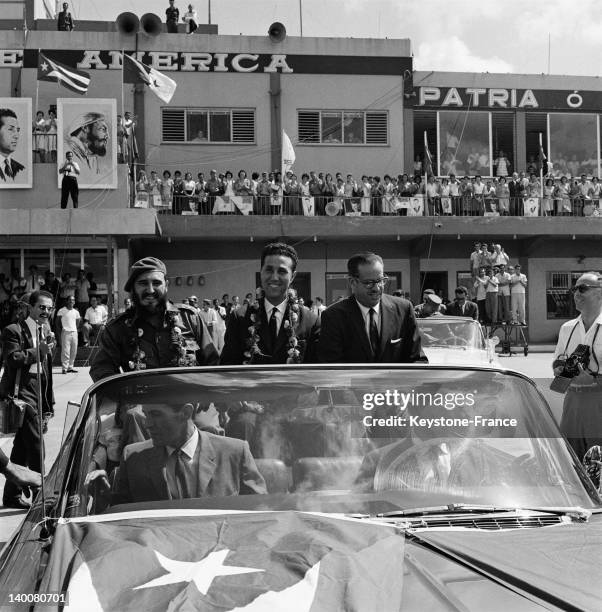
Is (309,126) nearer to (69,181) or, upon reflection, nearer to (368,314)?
(69,181)

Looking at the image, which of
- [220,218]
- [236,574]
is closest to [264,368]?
[236,574]

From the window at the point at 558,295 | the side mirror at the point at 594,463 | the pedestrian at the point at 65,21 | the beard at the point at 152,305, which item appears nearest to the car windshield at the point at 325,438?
the side mirror at the point at 594,463

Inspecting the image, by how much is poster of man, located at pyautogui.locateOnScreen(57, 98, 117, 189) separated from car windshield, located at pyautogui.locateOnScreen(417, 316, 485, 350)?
14.4 m

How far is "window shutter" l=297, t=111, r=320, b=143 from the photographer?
2888 cm

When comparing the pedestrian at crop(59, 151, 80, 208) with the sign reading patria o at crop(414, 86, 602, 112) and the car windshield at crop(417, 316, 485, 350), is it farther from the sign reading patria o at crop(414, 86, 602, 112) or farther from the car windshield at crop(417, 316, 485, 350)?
the car windshield at crop(417, 316, 485, 350)

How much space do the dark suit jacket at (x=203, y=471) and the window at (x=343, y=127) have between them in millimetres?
26444

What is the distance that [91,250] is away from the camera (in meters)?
25.5

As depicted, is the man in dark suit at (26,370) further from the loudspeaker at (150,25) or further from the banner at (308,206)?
the loudspeaker at (150,25)

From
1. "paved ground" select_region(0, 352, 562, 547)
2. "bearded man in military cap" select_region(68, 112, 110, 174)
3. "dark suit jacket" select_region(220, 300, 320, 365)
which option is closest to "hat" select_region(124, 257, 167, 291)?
"dark suit jacket" select_region(220, 300, 320, 365)

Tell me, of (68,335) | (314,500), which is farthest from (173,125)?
(314,500)

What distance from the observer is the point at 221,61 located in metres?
28.2

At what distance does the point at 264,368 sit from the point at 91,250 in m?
23.4

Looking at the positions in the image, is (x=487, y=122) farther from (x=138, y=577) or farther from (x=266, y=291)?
(x=138, y=577)

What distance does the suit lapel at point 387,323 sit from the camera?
16.4 feet
